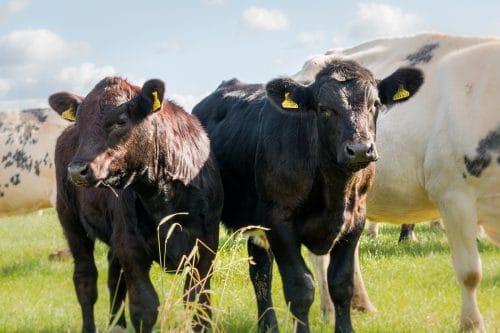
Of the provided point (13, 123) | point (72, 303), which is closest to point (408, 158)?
point (72, 303)

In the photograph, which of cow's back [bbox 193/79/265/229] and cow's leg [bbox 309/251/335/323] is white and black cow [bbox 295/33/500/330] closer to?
cow's leg [bbox 309/251/335/323]

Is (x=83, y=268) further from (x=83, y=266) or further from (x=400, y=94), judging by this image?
(x=400, y=94)

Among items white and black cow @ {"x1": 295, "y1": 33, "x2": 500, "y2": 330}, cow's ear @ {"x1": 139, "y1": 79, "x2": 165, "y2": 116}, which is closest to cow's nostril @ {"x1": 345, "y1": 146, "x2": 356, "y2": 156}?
white and black cow @ {"x1": 295, "y1": 33, "x2": 500, "y2": 330}

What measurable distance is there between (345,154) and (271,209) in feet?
3.15

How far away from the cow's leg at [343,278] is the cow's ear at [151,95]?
166 cm

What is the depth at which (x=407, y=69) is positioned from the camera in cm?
557

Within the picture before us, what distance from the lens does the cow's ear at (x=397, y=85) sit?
5535 millimetres

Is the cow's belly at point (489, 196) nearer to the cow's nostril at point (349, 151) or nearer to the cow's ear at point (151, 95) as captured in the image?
the cow's nostril at point (349, 151)

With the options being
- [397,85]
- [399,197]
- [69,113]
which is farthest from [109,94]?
[399,197]

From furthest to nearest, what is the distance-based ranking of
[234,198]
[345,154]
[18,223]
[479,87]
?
[18,223], [479,87], [234,198], [345,154]

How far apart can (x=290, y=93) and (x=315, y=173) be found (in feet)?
1.96

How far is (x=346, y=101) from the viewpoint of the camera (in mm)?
4922

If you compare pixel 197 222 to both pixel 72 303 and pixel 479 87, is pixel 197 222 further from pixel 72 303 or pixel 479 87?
pixel 72 303

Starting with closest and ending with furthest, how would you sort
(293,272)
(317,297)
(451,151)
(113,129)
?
(113,129), (293,272), (451,151), (317,297)
